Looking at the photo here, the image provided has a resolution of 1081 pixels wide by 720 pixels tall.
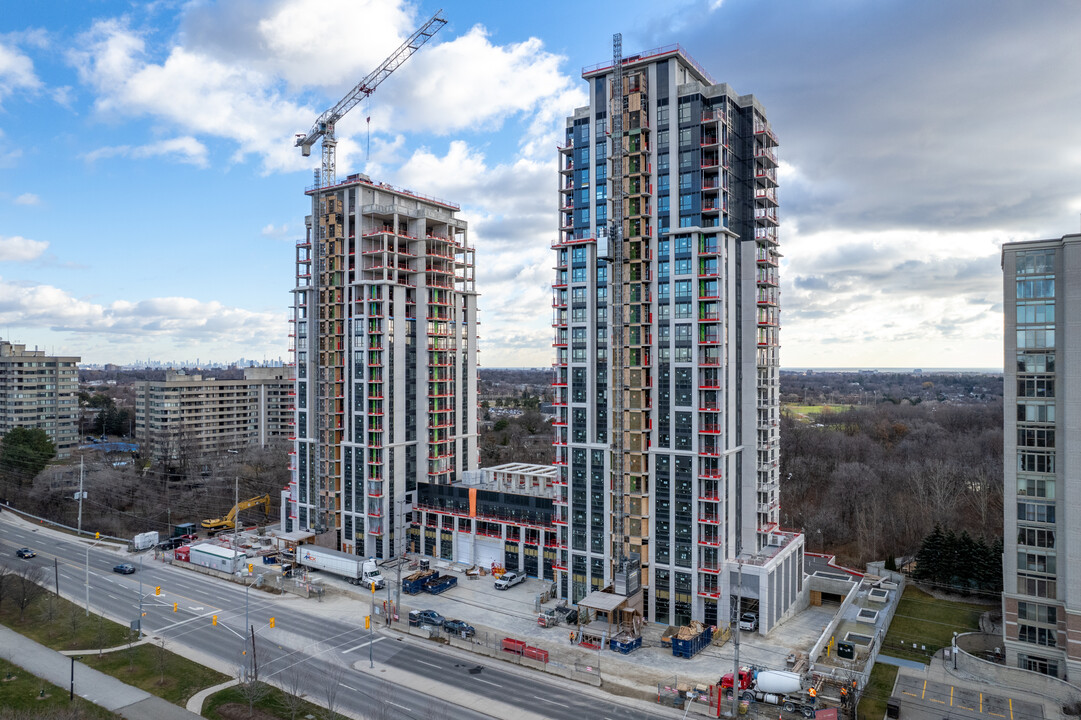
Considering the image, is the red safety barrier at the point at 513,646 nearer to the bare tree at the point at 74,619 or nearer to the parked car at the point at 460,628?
the parked car at the point at 460,628

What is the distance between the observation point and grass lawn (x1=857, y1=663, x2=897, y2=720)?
154ft

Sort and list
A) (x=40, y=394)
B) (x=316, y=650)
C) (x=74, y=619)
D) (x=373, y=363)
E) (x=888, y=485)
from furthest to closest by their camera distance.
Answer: (x=40, y=394)
(x=888, y=485)
(x=373, y=363)
(x=74, y=619)
(x=316, y=650)

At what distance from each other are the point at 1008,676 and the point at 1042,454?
58.9ft

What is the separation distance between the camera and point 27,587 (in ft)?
221

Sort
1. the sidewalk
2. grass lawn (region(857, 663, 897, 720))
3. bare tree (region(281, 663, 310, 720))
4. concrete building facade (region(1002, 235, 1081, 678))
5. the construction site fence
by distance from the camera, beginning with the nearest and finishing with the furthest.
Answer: bare tree (region(281, 663, 310, 720)), the sidewalk, grass lawn (region(857, 663, 897, 720)), concrete building facade (region(1002, 235, 1081, 678)), the construction site fence

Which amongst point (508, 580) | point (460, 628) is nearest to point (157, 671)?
point (460, 628)

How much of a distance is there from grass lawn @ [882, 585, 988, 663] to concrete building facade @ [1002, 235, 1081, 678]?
22.2 ft

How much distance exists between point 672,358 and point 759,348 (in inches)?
429

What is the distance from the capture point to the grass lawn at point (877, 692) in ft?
154

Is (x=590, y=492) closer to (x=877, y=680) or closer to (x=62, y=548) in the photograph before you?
(x=877, y=680)

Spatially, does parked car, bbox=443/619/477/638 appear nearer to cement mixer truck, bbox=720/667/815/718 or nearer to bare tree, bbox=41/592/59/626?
cement mixer truck, bbox=720/667/815/718

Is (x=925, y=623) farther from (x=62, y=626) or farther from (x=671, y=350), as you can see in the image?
(x=62, y=626)

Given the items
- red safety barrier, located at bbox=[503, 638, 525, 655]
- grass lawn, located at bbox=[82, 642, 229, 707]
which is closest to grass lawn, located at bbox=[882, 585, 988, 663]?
red safety barrier, located at bbox=[503, 638, 525, 655]

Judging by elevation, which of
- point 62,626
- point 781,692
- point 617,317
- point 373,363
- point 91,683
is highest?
point 617,317
